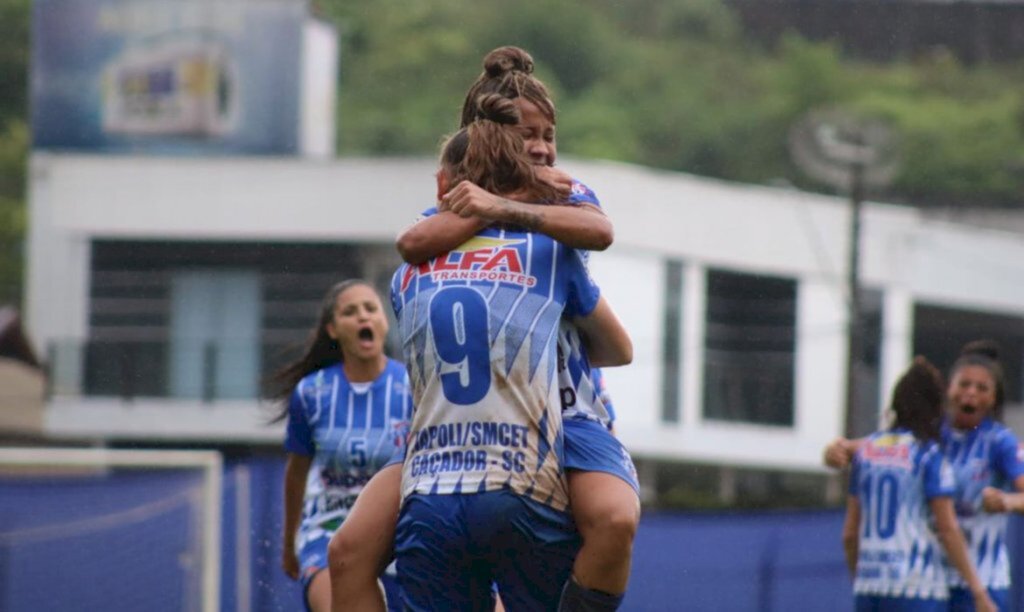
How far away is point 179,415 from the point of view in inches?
1740

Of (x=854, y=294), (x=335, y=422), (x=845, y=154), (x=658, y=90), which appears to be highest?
(x=658, y=90)

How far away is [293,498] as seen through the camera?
890cm

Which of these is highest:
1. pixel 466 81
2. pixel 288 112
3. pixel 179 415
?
pixel 466 81

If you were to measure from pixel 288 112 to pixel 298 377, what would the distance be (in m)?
39.7

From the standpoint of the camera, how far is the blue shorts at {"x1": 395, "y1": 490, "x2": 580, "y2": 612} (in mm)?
5500

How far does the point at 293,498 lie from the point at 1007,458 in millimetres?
3446

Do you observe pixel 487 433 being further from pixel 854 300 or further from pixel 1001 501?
pixel 854 300

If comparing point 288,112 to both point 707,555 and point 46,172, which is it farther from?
point 707,555

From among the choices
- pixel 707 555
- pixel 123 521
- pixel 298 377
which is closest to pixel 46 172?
pixel 123 521

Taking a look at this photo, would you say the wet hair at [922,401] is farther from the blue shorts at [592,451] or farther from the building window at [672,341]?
the building window at [672,341]

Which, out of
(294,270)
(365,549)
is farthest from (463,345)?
(294,270)

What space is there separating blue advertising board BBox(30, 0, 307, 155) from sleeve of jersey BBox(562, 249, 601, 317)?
4293cm

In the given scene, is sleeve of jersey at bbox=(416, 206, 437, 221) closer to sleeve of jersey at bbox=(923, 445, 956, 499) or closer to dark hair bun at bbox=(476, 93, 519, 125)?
dark hair bun at bbox=(476, 93, 519, 125)

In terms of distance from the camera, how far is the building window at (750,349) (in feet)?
150
